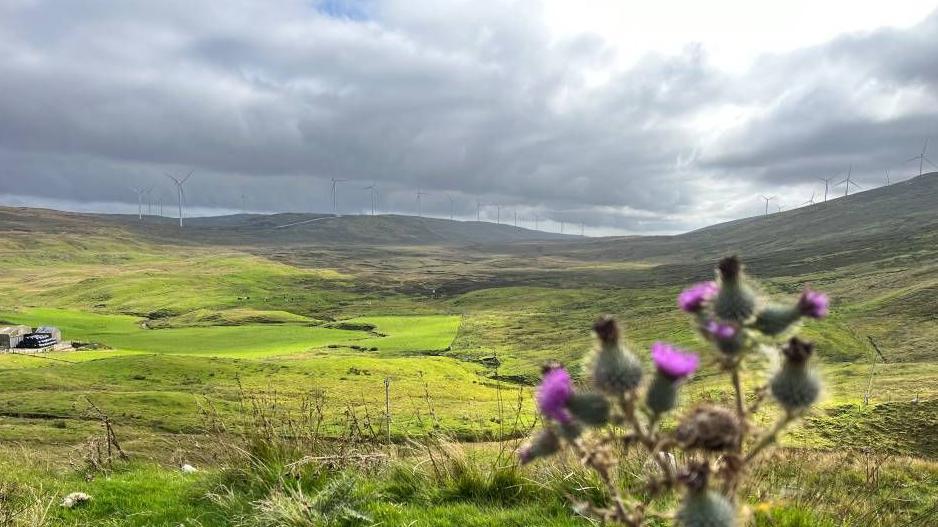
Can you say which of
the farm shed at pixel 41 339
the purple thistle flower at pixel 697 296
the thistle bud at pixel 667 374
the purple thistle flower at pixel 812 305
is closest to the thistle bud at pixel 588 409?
the thistle bud at pixel 667 374

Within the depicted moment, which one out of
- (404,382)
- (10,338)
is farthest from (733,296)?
(10,338)

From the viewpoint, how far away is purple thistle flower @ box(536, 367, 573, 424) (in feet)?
7.91

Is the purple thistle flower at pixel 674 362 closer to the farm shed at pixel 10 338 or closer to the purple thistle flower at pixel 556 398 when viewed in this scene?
the purple thistle flower at pixel 556 398

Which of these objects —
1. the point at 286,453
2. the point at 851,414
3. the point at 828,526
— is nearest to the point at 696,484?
the point at 828,526

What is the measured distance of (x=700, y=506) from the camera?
2271 mm

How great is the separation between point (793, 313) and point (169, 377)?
6331 cm

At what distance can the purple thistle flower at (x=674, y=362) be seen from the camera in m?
2.29

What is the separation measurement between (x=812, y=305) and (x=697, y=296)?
435mm

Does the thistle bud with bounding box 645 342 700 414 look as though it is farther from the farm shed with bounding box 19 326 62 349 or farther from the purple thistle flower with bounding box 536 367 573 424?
the farm shed with bounding box 19 326 62 349

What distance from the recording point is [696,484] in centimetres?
221

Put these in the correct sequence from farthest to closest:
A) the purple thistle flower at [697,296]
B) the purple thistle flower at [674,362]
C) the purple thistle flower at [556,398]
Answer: the purple thistle flower at [697,296]
the purple thistle flower at [556,398]
the purple thistle flower at [674,362]

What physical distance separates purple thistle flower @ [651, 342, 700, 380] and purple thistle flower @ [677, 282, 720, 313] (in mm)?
395

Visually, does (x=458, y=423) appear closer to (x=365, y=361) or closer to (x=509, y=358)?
(x=365, y=361)

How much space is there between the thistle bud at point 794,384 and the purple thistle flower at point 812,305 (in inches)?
5.4
